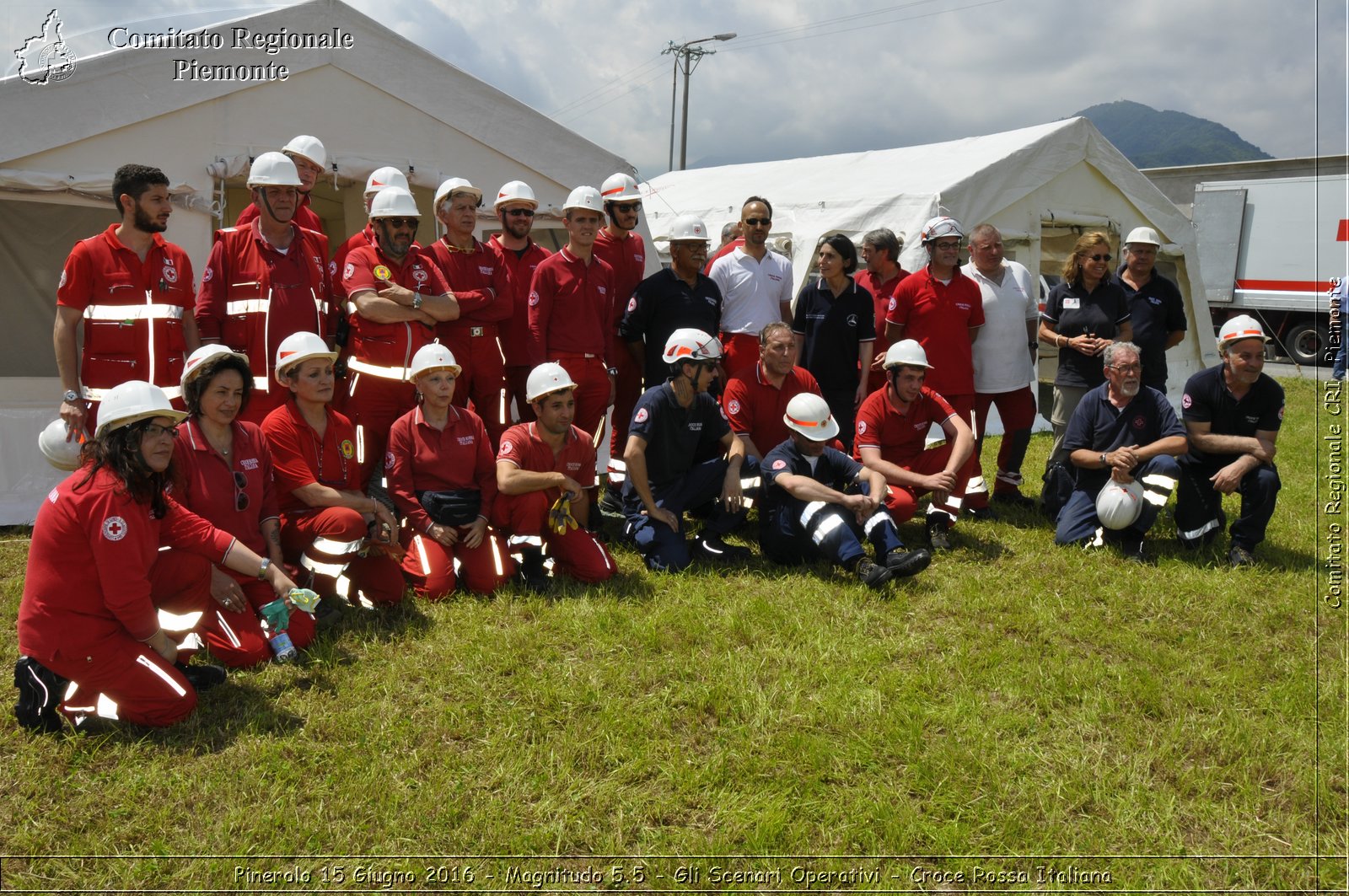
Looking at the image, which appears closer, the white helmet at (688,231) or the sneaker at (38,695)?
the sneaker at (38,695)

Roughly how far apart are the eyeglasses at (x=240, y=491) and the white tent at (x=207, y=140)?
2734mm

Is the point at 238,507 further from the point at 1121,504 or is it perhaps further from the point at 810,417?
the point at 1121,504

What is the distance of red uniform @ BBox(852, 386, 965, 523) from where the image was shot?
5.60m

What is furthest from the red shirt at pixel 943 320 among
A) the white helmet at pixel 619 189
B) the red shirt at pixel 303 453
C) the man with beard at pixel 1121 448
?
the red shirt at pixel 303 453

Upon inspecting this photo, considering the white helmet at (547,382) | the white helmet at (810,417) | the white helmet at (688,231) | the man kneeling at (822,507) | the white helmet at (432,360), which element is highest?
the white helmet at (688,231)

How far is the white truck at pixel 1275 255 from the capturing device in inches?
673

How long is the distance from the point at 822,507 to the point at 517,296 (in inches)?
91.1

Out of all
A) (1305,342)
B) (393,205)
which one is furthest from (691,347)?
(1305,342)

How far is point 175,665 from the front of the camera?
11.6ft

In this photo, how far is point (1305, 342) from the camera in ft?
57.3

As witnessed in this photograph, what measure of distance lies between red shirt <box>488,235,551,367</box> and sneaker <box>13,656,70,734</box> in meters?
3.16

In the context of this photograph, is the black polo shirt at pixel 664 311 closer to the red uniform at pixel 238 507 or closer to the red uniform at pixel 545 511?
the red uniform at pixel 545 511

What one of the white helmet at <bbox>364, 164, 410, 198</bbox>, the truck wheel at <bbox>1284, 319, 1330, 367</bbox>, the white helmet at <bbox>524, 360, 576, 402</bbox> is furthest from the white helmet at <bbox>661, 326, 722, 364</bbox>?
the truck wheel at <bbox>1284, 319, 1330, 367</bbox>

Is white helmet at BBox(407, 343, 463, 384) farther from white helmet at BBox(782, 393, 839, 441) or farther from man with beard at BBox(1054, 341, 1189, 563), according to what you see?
man with beard at BBox(1054, 341, 1189, 563)
